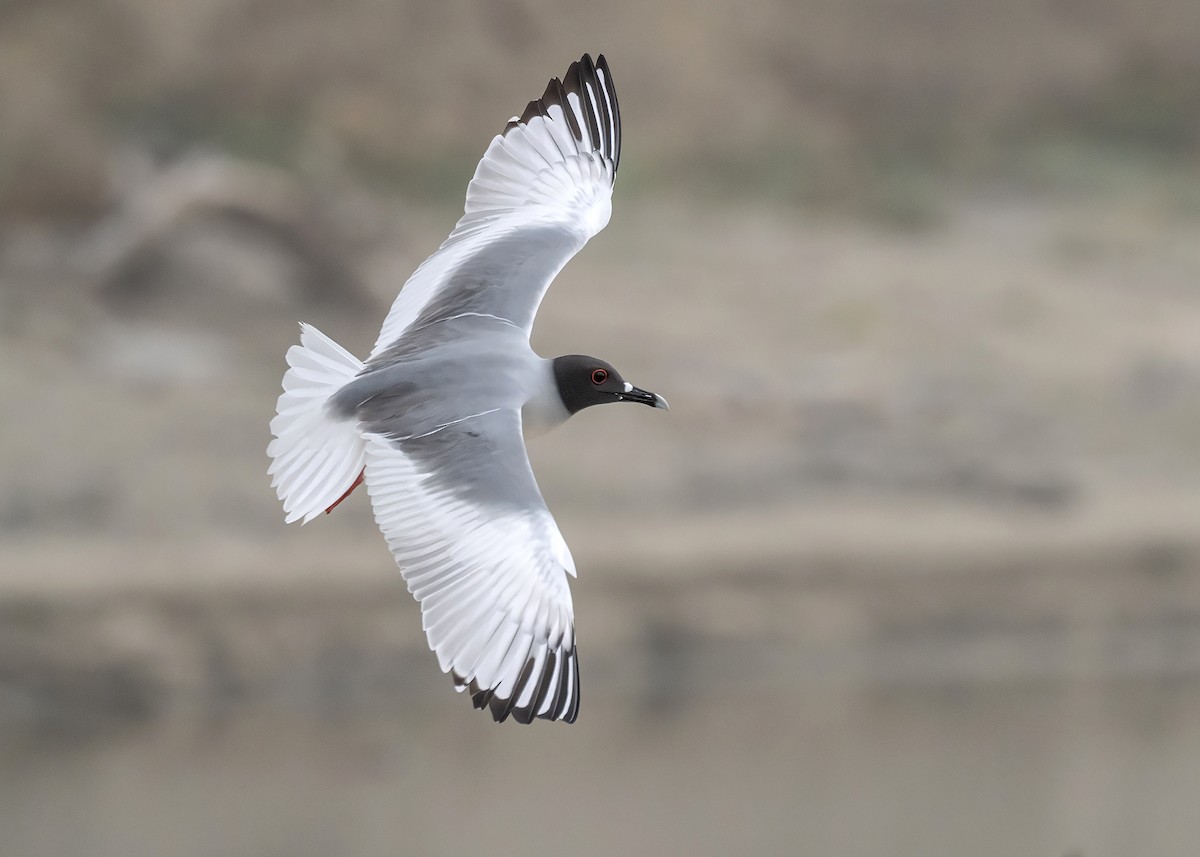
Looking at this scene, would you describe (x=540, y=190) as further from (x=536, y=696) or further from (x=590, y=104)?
(x=536, y=696)

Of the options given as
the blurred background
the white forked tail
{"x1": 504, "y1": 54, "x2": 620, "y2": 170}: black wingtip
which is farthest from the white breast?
the blurred background

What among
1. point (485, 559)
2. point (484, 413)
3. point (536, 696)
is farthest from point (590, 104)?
point (536, 696)

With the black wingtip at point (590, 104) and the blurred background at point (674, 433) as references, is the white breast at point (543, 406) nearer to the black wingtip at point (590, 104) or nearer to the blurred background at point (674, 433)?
the black wingtip at point (590, 104)

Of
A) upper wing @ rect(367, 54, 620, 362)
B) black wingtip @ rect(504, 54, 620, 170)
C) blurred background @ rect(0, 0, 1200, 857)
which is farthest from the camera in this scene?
blurred background @ rect(0, 0, 1200, 857)

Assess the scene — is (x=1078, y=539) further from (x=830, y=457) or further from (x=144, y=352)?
(x=144, y=352)

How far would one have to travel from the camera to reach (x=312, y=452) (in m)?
2.57

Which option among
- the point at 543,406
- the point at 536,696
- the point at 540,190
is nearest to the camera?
the point at 536,696

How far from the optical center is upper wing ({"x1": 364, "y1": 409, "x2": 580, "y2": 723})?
2.25 metres

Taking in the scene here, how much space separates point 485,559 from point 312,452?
0.37m

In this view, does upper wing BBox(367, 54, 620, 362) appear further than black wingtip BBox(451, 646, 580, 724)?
Yes

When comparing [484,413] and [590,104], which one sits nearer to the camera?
[484,413]

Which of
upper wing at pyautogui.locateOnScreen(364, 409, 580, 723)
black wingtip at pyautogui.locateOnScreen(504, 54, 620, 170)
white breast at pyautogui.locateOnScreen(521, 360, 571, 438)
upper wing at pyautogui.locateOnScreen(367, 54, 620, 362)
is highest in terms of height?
black wingtip at pyautogui.locateOnScreen(504, 54, 620, 170)

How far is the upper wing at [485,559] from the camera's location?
7.37 feet

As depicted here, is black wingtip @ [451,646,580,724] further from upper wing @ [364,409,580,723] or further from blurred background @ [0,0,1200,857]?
blurred background @ [0,0,1200,857]
